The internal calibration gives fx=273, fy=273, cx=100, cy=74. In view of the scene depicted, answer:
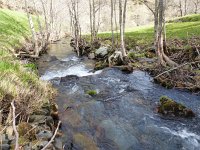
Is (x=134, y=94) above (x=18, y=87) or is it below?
below

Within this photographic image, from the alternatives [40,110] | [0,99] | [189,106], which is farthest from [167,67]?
[0,99]

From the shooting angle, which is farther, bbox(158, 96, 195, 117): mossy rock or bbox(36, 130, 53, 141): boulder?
bbox(158, 96, 195, 117): mossy rock

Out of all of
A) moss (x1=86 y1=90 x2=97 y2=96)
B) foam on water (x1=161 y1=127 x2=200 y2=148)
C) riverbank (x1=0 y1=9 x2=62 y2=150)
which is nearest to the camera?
riverbank (x1=0 y1=9 x2=62 y2=150)

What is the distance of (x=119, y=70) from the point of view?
2050cm

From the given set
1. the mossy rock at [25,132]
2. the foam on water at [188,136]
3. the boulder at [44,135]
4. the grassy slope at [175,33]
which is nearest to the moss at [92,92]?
the foam on water at [188,136]

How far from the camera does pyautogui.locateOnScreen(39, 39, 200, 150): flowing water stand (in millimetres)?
9602

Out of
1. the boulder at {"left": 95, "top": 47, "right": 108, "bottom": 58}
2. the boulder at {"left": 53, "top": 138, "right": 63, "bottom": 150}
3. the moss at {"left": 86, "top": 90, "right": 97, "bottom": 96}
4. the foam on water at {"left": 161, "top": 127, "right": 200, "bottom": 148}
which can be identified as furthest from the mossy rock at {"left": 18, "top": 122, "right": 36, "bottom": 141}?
the boulder at {"left": 95, "top": 47, "right": 108, "bottom": 58}

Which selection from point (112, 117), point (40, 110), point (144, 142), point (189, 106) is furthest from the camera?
point (189, 106)

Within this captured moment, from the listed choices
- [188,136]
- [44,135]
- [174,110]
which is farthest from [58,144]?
[174,110]

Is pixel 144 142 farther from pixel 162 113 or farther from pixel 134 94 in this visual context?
pixel 134 94

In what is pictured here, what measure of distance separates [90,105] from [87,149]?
421 cm

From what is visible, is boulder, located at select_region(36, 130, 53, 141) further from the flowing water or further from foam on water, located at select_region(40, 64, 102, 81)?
foam on water, located at select_region(40, 64, 102, 81)

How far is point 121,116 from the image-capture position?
11.9 m

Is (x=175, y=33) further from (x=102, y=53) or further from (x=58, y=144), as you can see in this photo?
(x=58, y=144)
